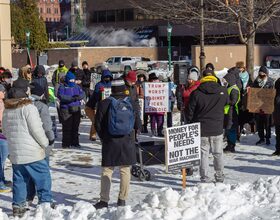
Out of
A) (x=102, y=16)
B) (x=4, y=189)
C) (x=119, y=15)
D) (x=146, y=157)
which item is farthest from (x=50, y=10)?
(x=4, y=189)

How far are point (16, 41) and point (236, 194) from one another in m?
59.0

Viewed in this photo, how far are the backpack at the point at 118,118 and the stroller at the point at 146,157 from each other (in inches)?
82.6

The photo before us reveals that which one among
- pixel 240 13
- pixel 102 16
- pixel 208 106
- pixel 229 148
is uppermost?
pixel 102 16

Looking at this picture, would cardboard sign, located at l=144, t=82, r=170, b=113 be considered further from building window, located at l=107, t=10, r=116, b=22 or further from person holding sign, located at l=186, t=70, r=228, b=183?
building window, located at l=107, t=10, r=116, b=22

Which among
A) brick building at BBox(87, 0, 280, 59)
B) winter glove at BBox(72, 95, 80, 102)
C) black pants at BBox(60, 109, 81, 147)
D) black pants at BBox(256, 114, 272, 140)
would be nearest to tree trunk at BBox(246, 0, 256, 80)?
black pants at BBox(256, 114, 272, 140)

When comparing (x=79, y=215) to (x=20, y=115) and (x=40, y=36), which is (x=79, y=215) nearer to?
(x=20, y=115)

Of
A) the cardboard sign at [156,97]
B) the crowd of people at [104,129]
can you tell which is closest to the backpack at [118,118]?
the crowd of people at [104,129]

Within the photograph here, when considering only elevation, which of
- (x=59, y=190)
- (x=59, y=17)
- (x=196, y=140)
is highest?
(x=59, y=17)

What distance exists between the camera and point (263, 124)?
1344 cm

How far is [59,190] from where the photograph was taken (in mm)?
9508

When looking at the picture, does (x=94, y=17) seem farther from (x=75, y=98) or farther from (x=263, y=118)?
(x=263, y=118)

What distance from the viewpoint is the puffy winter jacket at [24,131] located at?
7465mm

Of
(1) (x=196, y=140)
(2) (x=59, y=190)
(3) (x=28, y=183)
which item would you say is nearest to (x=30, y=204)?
(3) (x=28, y=183)

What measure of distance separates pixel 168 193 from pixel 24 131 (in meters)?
1.97
